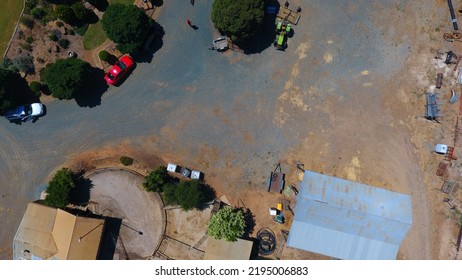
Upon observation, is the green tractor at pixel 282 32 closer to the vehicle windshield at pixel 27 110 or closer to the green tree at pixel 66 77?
the green tree at pixel 66 77

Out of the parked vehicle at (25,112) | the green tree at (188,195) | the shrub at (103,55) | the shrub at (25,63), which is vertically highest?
the shrub at (103,55)

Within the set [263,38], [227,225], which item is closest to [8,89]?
[227,225]

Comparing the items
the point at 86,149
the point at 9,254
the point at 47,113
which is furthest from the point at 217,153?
the point at 9,254

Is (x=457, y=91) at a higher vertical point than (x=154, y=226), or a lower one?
higher

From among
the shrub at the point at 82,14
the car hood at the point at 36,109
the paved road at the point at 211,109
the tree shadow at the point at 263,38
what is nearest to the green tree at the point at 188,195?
the paved road at the point at 211,109

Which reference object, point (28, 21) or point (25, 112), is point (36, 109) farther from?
point (28, 21)

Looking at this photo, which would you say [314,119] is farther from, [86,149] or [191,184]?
[86,149]
